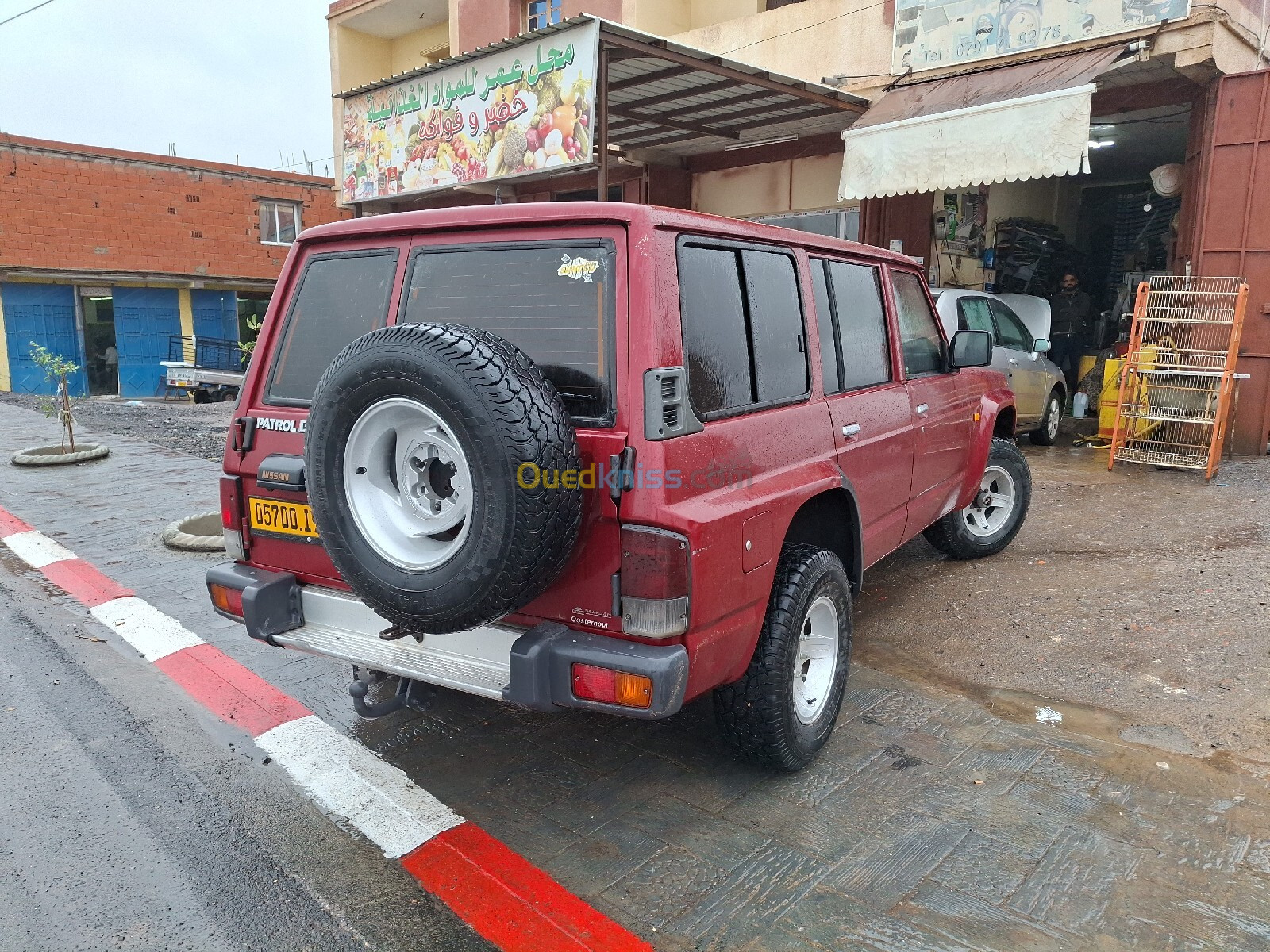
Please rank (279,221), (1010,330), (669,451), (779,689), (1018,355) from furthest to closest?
(279,221), (1010,330), (1018,355), (779,689), (669,451)

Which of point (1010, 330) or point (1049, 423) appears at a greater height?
point (1010, 330)

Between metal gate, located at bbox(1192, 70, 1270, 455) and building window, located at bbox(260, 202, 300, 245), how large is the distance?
21522mm

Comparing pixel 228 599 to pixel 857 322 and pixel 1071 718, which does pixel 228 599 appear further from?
pixel 1071 718

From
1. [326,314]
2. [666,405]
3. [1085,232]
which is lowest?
[666,405]

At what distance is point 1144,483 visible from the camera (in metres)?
7.87

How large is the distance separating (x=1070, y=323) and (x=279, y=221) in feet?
66.6

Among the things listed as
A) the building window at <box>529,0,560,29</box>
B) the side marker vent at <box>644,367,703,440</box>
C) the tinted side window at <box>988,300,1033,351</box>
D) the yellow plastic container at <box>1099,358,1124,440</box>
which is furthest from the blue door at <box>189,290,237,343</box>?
the side marker vent at <box>644,367,703,440</box>

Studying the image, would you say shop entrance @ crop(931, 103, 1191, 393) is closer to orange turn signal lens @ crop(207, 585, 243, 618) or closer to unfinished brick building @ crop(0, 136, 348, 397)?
A: orange turn signal lens @ crop(207, 585, 243, 618)

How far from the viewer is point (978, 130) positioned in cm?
877

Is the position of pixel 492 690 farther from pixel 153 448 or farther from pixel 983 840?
pixel 153 448

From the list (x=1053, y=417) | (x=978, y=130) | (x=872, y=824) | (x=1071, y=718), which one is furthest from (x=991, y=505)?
(x=1053, y=417)

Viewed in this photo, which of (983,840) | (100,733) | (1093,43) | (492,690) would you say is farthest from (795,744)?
(1093,43)

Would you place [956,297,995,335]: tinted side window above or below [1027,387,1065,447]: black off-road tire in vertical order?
above

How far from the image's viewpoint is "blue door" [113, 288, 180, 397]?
2202 cm
